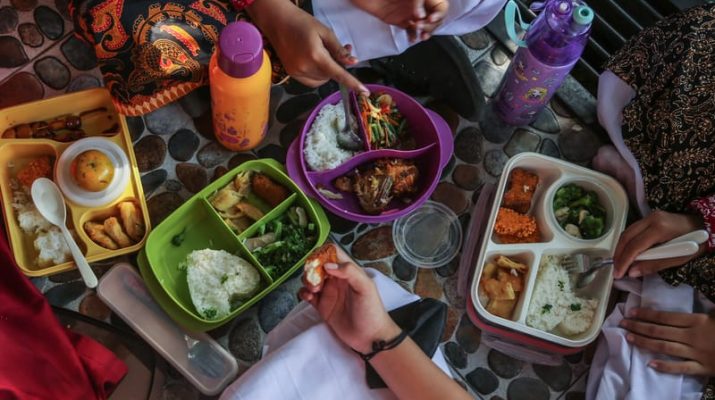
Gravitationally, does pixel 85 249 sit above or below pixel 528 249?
above

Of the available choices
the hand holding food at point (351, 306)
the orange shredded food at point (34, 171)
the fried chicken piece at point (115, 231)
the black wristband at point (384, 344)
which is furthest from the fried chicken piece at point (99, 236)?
the black wristband at point (384, 344)

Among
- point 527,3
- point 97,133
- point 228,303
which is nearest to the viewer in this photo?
point 228,303

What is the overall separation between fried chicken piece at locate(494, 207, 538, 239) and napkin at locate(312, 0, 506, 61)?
35 centimetres

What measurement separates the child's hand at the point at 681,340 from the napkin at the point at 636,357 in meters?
0.02

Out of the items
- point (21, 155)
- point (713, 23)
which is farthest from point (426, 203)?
point (21, 155)

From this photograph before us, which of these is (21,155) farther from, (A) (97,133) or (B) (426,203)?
(B) (426,203)

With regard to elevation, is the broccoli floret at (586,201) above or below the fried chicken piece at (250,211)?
below

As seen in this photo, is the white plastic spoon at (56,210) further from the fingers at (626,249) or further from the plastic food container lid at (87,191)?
the fingers at (626,249)

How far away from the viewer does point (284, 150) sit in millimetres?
1231

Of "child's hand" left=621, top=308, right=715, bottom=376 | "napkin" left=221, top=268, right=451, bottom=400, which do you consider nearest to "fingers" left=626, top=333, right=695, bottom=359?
"child's hand" left=621, top=308, right=715, bottom=376

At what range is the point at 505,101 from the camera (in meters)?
1.22

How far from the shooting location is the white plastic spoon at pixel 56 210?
1.03m

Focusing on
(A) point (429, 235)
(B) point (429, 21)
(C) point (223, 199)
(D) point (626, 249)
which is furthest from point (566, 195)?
(C) point (223, 199)

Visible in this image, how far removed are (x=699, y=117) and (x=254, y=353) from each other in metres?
0.87
